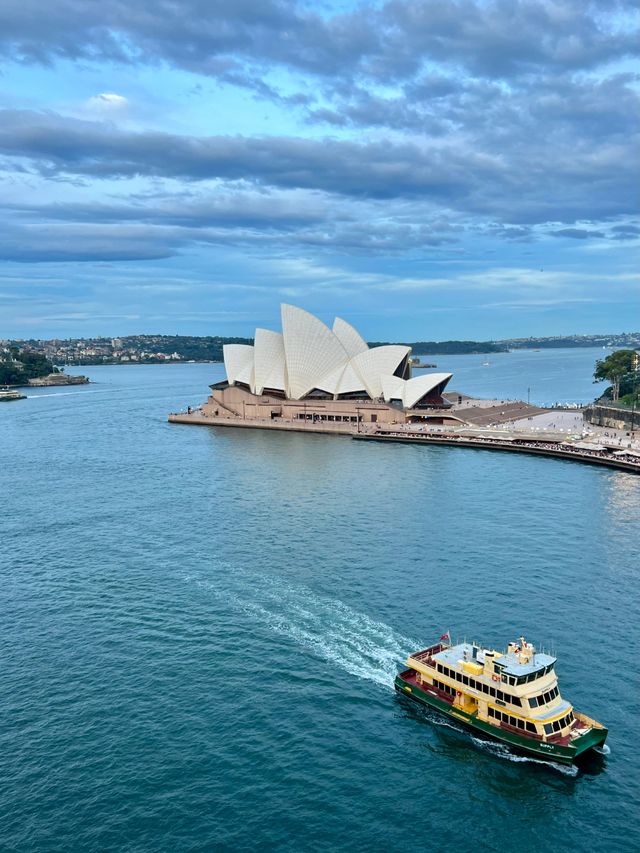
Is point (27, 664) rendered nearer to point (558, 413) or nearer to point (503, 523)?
point (503, 523)

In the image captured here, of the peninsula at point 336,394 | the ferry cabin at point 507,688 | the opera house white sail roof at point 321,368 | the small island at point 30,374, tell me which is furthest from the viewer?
the small island at point 30,374

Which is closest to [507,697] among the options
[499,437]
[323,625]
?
[323,625]

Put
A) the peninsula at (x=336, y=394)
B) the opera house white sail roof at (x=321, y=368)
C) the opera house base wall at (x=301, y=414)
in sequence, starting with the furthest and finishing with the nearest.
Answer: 1. the opera house white sail roof at (x=321, y=368)
2. the opera house base wall at (x=301, y=414)
3. the peninsula at (x=336, y=394)

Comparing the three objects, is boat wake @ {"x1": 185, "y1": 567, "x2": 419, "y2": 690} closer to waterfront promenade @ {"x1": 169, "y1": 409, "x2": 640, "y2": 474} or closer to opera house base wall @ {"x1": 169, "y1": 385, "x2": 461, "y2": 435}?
waterfront promenade @ {"x1": 169, "y1": 409, "x2": 640, "y2": 474}

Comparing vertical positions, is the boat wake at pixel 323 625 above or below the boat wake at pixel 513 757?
above

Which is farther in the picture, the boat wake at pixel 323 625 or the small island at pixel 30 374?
the small island at pixel 30 374

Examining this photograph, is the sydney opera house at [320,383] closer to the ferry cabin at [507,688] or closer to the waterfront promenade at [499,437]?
the waterfront promenade at [499,437]

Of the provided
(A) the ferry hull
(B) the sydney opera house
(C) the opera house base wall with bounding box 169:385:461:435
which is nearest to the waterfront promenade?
(C) the opera house base wall with bounding box 169:385:461:435

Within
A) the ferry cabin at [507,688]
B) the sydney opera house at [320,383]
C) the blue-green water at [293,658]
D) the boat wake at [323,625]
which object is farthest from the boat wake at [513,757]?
the sydney opera house at [320,383]
